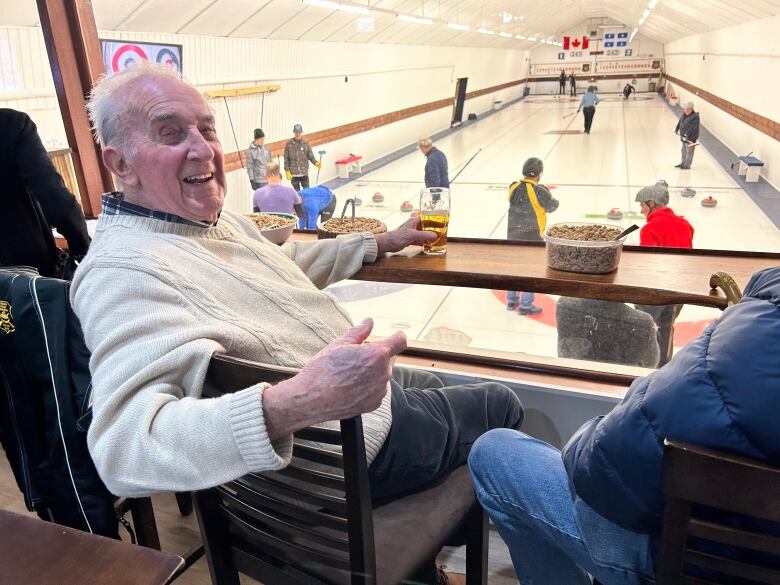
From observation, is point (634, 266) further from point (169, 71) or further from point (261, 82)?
point (261, 82)

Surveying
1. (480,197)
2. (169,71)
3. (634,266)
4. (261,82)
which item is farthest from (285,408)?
(261,82)

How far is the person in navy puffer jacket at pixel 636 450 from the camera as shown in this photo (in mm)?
566

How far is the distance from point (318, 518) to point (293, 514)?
44 millimetres

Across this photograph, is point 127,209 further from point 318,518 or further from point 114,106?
point 318,518

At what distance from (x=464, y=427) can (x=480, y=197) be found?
786cm

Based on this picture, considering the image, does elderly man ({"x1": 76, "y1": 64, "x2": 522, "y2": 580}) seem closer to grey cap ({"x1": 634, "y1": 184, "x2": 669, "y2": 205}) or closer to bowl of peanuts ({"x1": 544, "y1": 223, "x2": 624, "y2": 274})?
bowl of peanuts ({"x1": 544, "y1": 223, "x2": 624, "y2": 274})

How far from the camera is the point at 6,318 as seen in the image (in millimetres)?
1037

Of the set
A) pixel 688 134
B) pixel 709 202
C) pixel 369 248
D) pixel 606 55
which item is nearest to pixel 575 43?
pixel 606 55

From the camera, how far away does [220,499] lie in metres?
0.89

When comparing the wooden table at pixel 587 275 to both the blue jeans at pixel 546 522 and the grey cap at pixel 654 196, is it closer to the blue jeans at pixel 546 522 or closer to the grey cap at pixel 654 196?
the blue jeans at pixel 546 522

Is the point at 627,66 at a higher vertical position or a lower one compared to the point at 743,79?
higher

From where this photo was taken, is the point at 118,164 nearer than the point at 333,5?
Yes

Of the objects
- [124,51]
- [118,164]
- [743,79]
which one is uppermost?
[124,51]

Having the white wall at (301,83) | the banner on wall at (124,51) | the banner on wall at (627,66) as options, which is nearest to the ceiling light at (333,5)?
the white wall at (301,83)
